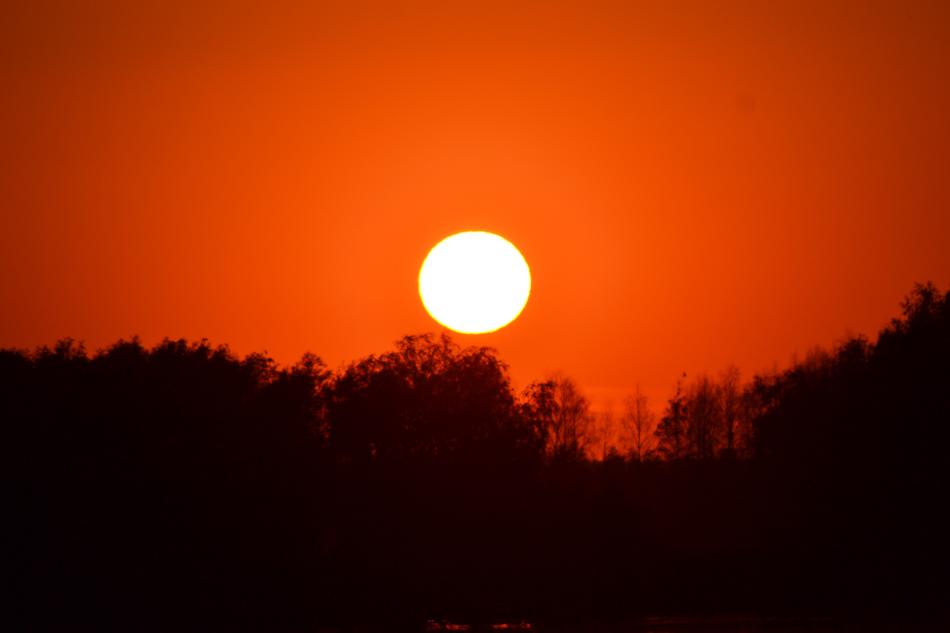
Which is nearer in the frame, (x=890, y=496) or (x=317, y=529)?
(x=317, y=529)

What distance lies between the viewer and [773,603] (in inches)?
2201

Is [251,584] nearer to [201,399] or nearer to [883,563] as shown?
[201,399]

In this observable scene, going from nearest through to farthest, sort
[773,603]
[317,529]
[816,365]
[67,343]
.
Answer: [317,529], [773,603], [67,343], [816,365]

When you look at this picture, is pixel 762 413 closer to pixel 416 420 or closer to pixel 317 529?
pixel 416 420

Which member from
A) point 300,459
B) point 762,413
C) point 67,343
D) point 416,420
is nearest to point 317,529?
point 300,459

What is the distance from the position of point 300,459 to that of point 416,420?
5593 millimetres

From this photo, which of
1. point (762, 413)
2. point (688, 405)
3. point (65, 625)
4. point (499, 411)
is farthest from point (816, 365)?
point (65, 625)

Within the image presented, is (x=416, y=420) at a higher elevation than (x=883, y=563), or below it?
higher

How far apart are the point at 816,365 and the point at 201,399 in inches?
2527

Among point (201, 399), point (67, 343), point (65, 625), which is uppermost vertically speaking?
point (67, 343)

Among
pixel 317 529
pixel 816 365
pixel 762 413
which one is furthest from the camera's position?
pixel 816 365

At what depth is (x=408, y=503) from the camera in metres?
53.2

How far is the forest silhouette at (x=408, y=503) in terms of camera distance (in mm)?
46375

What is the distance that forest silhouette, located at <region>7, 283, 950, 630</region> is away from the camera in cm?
4638
